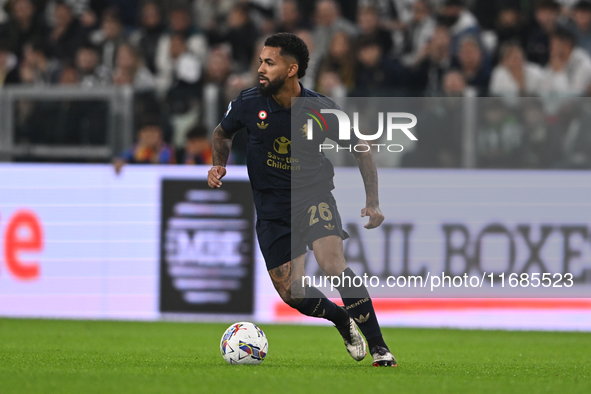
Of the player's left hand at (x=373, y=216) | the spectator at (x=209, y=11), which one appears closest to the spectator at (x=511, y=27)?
the spectator at (x=209, y=11)

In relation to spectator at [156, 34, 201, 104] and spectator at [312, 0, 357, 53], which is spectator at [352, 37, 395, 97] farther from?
spectator at [156, 34, 201, 104]

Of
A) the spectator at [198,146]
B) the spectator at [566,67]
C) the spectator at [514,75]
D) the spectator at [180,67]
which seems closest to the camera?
the spectator at [198,146]

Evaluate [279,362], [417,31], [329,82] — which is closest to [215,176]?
[279,362]

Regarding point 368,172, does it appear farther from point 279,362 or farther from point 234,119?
point 279,362

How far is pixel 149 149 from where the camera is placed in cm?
987

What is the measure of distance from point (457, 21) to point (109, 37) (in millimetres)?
4846

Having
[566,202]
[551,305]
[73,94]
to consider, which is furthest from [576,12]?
[73,94]

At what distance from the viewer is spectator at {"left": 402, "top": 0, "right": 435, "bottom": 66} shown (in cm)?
1141

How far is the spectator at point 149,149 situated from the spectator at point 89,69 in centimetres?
213

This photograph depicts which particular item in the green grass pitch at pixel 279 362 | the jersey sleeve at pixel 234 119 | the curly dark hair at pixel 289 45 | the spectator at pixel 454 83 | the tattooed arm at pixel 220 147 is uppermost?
the spectator at pixel 454 83

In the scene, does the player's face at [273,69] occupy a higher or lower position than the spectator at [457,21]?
lower

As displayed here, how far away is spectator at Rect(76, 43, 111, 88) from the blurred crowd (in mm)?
19

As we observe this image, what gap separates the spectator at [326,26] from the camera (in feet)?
37.5

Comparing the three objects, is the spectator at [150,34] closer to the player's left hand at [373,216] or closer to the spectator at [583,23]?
the spectator at [583,23]
